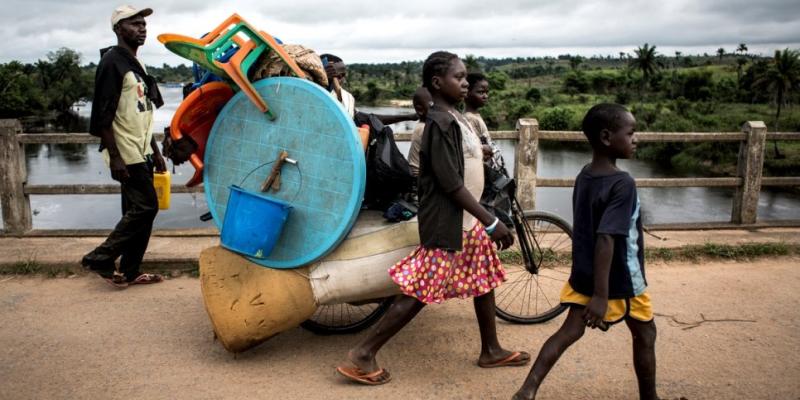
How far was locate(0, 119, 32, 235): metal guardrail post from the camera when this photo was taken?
552 centimetres

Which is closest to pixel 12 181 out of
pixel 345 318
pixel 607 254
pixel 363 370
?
pixel 345 318

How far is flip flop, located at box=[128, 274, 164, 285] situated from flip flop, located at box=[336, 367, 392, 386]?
2107 mm

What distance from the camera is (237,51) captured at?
313cm

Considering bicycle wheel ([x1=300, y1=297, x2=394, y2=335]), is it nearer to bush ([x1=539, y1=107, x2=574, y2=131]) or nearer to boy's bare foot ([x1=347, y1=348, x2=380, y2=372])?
boy's bare foot ([x1=347, y1=348, x2=380, y2=372])

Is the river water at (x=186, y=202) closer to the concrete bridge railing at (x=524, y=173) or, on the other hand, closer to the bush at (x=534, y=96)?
the concrete bridge railing at (x=524, y=173)

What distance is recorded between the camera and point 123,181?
420 centimetres

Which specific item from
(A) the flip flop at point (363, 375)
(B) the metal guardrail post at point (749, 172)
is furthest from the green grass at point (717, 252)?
(A) the flip flop at point (363, 375)

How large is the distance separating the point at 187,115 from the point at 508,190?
1.81m

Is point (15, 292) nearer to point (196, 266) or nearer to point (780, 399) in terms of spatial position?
point (196, 266)

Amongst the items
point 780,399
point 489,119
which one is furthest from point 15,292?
point 489,119

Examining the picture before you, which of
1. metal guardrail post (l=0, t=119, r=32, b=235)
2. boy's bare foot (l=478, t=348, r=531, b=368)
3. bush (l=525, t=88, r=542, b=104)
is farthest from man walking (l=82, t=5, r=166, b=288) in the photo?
bush (l=525, t=88, r=542, b=104)

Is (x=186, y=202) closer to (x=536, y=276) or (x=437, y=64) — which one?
(x=536, y=276)

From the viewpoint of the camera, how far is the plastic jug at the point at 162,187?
4.48 m

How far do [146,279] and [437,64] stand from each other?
2842mm
